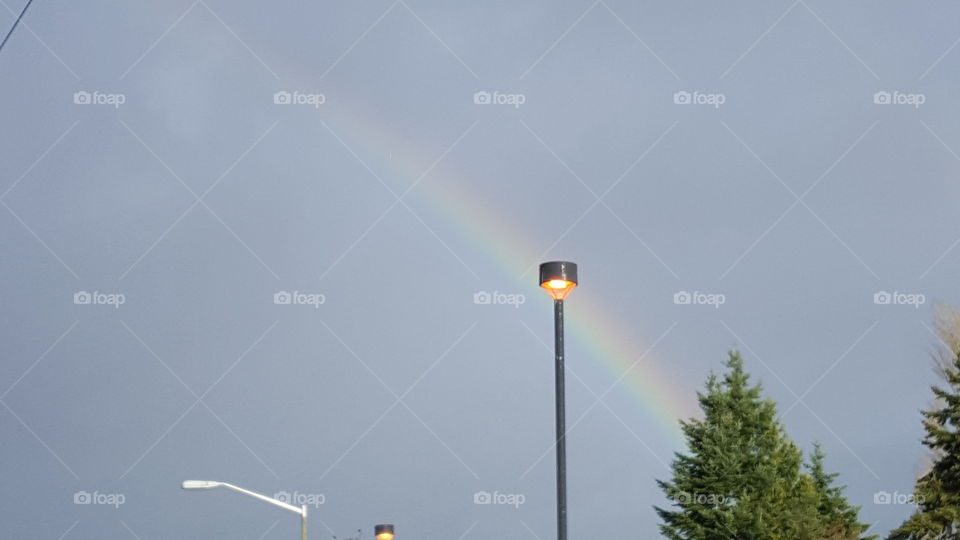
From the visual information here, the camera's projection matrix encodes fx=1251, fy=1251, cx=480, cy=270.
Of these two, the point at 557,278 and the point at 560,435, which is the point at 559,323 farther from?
the point at 560,435

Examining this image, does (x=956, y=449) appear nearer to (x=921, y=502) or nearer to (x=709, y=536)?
(x=921, y=502)

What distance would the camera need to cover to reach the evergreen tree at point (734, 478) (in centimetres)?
4656

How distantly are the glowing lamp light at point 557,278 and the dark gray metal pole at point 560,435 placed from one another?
5.6 inches

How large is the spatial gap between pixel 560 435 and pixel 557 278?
6.39ft

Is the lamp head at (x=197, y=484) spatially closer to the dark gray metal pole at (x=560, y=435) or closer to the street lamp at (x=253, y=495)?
the street lamp at (x=253, y=495)

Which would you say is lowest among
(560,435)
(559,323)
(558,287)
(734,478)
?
(560,435)

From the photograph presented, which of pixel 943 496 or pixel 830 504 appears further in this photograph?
pixel 830 504

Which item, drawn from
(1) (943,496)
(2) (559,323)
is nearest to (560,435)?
(2) (559,323)

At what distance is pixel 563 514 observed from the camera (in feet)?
47.2

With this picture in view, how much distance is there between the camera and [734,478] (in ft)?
154

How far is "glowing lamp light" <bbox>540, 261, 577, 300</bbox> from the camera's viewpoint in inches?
→ 603

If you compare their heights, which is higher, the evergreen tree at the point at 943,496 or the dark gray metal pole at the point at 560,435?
the evergreen tree at the point at 943,496

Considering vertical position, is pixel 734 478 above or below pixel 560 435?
above

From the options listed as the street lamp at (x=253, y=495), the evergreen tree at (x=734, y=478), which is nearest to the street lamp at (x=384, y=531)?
the street lamp at (x=253, y=495)
